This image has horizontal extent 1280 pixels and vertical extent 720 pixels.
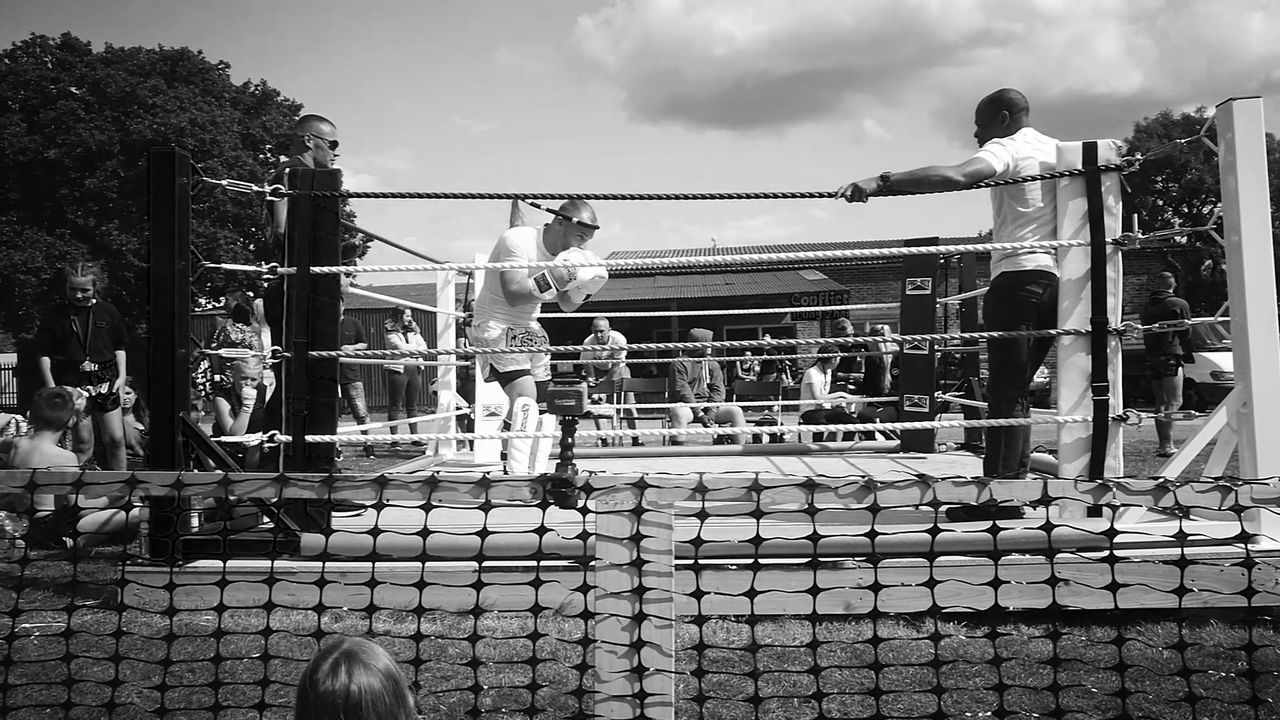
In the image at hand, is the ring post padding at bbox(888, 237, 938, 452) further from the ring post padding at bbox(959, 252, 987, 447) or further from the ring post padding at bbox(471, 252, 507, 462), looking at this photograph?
the ring post padding at bbox(471, 252, 507, 462)

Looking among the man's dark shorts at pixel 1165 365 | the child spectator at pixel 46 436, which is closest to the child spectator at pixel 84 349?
the child spectator at pixel 46 436

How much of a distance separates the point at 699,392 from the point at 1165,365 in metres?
4.24

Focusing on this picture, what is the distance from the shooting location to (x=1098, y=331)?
3.08m

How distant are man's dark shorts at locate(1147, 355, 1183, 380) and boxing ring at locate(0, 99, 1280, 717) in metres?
5.25

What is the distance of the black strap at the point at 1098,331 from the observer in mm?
3074

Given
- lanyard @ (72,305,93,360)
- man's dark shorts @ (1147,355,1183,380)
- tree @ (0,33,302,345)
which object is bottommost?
man's dark shorts @ (1147,355,1183,380)

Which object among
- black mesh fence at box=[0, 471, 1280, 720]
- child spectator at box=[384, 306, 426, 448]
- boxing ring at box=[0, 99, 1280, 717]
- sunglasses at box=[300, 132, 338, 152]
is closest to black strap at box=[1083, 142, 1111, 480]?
boxing ring at box=[0, 99, 1280, 717]

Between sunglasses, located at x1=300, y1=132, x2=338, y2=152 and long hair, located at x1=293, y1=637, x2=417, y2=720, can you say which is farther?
sunglasses, located at x1=300, y1=132, x2=338, y2=152

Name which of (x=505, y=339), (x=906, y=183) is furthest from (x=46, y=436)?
(x=906, y=183)

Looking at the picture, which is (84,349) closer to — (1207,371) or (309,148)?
(309,148)

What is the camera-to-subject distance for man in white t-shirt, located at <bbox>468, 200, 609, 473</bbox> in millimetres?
4082

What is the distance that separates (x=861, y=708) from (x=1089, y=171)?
2063 millimetres

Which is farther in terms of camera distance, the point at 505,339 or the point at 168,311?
the point at 505,339

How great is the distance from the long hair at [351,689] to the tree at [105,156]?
2935 centimetres
